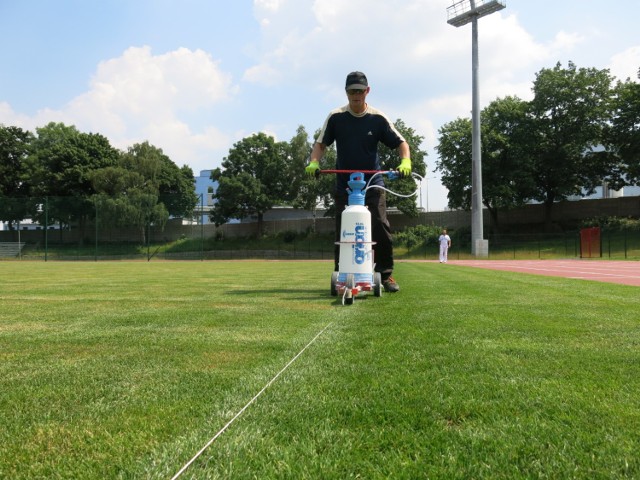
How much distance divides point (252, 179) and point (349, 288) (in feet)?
159

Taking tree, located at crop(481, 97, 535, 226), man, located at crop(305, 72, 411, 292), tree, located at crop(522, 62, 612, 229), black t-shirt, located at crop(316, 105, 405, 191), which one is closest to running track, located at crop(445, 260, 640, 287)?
man, located at crop(305, 72, 411, 292)

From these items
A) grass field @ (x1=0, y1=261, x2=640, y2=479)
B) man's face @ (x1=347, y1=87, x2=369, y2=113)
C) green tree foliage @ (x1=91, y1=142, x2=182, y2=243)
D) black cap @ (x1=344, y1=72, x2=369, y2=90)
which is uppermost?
green tree foliage @ (x1=91, y1=142, x2=182, y2=243)

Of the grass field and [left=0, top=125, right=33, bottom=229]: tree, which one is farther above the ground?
[left=0, top=125, right=33, bottom=229]: tree

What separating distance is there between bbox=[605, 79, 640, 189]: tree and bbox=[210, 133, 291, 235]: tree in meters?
32.1

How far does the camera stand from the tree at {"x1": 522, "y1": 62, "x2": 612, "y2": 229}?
4062 cm

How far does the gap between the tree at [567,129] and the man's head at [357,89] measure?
3904 centimetres

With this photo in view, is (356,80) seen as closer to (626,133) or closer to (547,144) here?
(547,144)

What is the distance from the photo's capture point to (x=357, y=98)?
6.24 meters

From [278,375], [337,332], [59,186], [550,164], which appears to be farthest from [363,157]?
[59,186]

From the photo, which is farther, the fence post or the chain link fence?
the fence post

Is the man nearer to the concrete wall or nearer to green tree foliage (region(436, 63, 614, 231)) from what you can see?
the concrete wall

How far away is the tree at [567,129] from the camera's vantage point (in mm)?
40625

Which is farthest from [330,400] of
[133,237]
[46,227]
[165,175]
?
[165,175]

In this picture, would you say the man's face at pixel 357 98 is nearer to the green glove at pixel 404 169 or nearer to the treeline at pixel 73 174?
the green glove at pixel 404 169
